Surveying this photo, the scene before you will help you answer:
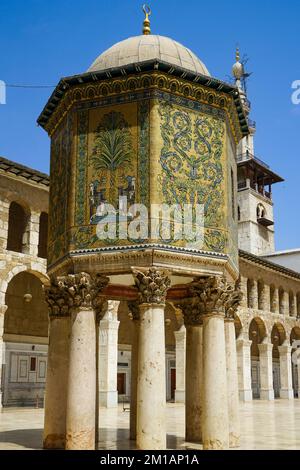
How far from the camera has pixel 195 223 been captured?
30.4 feet

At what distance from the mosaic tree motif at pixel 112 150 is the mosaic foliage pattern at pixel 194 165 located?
22.5 inches

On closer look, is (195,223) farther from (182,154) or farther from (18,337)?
(18,337)

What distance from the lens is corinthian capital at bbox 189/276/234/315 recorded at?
9273mm

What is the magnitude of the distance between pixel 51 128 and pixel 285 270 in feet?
90.9

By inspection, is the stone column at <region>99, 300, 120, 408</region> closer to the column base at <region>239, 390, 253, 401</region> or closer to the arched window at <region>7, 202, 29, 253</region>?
the arched window at <region>7, 202, 29, 253</region>

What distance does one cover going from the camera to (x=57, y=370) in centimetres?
967

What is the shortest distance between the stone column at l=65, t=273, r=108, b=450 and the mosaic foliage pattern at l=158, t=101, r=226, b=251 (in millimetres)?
1877

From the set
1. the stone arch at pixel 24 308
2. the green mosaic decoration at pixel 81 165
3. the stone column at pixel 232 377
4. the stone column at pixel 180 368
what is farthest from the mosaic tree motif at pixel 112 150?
the stone column at pixel 180 368

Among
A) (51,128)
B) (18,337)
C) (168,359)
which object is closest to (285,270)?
(168,359)

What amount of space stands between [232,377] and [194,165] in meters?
3.57

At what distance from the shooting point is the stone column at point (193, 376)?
425 inches

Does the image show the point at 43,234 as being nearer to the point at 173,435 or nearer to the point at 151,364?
the point at 173,435

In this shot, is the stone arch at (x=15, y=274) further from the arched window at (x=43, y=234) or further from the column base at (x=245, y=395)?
the column base at (x=245, y=395)

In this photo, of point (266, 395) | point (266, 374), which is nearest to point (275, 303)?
point (266, 374)
